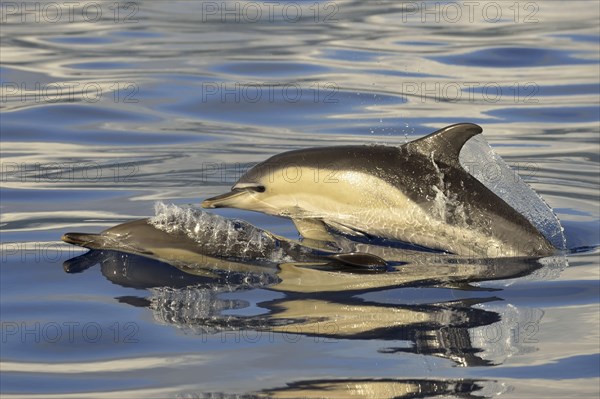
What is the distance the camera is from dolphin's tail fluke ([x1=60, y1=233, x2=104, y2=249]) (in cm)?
868

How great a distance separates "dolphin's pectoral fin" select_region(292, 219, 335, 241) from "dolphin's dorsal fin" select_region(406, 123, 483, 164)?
2.99 feet

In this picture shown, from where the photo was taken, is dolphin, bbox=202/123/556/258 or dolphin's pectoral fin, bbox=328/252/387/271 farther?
dolphin, bbox=202/123/556/258

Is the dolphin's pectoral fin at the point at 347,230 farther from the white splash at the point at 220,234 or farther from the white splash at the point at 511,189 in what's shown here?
the white splash at the point at 511,189

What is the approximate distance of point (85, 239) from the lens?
875cm

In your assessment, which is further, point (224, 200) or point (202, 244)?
point (224, 200)

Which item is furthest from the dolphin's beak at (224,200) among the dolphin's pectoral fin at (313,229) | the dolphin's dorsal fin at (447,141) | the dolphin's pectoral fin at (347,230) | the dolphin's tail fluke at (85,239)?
the dolphin's dorsal fin at (447,141)

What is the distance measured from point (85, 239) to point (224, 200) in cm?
124

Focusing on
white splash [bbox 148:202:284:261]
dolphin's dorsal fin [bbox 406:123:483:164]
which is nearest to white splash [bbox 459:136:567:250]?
dolphin's dorsal fin [bbox 406:123:483:164]

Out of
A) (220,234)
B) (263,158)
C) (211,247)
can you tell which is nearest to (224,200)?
(220,234)

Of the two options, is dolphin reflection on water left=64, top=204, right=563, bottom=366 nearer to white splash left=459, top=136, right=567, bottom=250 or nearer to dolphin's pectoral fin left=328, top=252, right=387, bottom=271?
dolphin's pectoral fin left=328, top=252, right=387, bottom=271

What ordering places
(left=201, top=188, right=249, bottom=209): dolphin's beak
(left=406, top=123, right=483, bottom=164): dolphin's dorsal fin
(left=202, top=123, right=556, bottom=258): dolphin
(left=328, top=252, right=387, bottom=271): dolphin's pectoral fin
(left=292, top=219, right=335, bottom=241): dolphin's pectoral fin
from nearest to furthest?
(left=328, top=252, right=387, bottom=271): dolphin's pectoral fin < (left=406, top=123, right=483, bottom=164): dolphin's dorsal fin < (left=202, top=123, right=556, bottom=258): dolphin < (left=292, top=219, right=335, bottom=241): dolphin's pectoral fin < (left=201, top=188, right=249, bottom=209): dolphin's beak

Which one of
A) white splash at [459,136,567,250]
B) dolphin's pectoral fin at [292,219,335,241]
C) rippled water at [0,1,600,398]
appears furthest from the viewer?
white splash at [459,136,567,250]

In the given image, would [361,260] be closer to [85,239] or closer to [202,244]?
[202,244]

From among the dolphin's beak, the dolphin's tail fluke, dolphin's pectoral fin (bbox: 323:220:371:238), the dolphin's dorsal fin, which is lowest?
dolphin's pectoral fin (bbox: 323:220:371:238)
